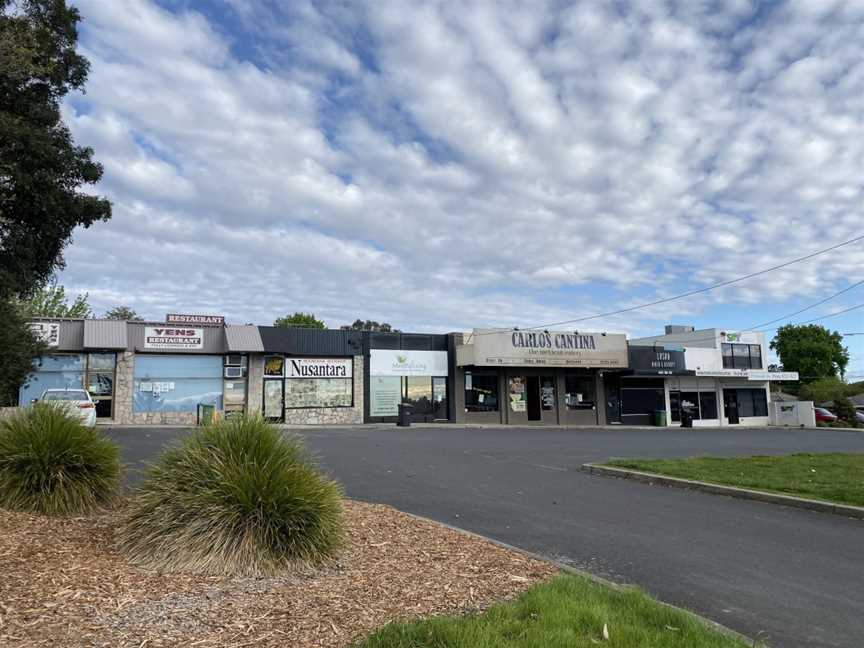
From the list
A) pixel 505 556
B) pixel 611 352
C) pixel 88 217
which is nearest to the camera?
pixel 505 556

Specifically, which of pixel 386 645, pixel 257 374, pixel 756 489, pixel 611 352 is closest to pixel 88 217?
pixel 386 645

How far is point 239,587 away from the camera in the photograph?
14.9ft

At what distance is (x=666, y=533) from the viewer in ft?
24.7

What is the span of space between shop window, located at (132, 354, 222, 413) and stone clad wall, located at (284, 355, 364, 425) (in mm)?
3445

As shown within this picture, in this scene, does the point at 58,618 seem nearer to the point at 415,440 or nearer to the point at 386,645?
the point at 386,645

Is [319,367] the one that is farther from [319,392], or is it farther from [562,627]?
[562,627]

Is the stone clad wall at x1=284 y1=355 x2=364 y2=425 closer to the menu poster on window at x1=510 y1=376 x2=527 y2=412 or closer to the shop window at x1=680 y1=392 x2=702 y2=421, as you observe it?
the menu poster on window at x1=510 y1=376 x2=527 y2=412

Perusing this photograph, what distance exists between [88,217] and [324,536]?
989 cm

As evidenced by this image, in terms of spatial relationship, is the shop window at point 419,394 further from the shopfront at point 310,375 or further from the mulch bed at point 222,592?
the mulch bed at point 222,592

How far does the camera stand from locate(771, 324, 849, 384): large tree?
257ft

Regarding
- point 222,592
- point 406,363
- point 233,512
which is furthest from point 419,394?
point 222,592

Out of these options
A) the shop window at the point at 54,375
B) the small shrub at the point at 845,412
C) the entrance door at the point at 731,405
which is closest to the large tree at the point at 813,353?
the small shrub at the point at 845,412

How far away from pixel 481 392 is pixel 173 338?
50.1ft

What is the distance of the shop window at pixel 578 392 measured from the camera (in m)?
36.0
